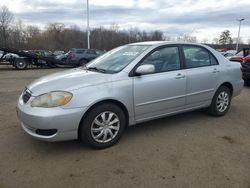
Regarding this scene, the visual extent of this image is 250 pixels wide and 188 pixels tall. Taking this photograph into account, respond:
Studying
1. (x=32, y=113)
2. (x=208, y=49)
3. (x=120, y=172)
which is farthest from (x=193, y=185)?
(x=208, y=49)

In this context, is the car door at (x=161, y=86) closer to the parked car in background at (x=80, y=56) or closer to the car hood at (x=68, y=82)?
the car hood at (x=68, y=82)

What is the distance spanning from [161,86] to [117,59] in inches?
35.3

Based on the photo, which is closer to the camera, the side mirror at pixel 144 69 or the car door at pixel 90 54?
the side mirror at pixel 144 69

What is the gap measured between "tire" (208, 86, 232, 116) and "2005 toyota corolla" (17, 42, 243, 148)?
0.02 metres

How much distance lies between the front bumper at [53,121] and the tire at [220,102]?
2.86m

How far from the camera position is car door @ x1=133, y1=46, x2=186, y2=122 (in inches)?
138

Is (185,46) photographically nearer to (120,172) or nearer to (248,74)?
(120,172)

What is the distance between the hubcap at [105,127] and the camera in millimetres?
3209

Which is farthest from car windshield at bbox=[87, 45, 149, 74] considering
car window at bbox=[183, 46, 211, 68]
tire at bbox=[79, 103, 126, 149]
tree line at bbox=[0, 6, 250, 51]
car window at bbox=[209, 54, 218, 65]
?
tree line at bbox=[0, 6, 250, 51]

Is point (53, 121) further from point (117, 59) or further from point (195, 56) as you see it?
point (195, 56)

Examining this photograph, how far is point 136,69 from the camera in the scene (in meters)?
3.44

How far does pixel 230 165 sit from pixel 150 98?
57.4 inches

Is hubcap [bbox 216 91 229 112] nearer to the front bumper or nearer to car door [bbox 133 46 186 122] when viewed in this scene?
car door [bbox 133 46 186 122]

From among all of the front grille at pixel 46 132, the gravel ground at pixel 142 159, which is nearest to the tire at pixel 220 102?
the gravel ground at pixel 142 159
